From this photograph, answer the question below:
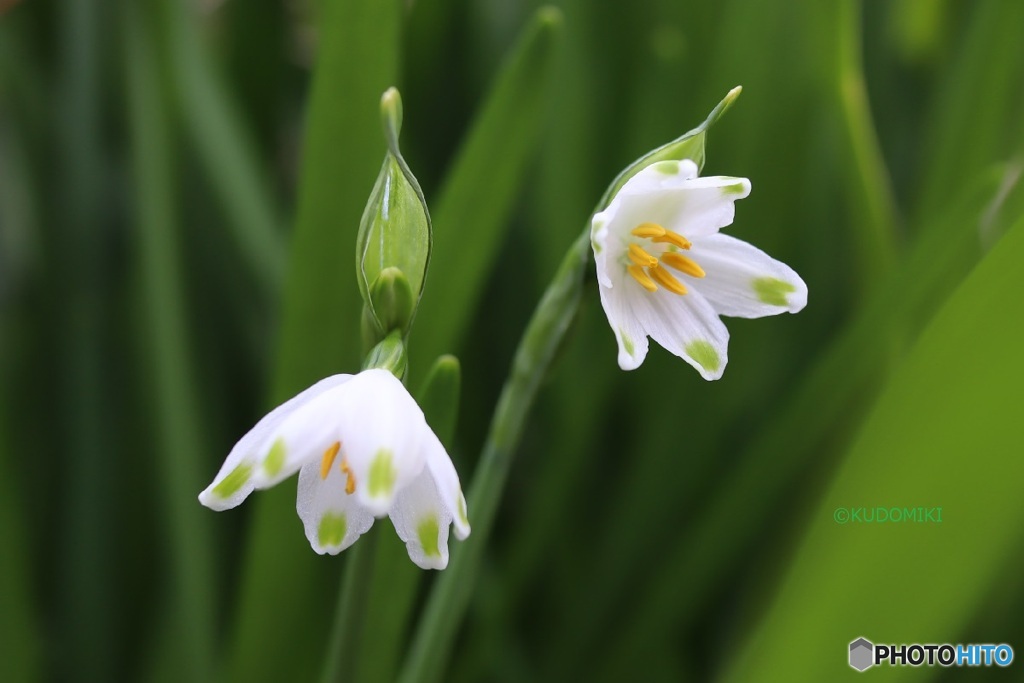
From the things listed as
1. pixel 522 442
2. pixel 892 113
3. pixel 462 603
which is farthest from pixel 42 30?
pixel 892 113

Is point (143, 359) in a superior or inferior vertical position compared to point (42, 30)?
inferior

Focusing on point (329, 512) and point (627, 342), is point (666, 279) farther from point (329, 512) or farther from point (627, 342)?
point (329, 512)

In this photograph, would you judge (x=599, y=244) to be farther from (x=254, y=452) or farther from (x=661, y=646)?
(x=661, y=646)

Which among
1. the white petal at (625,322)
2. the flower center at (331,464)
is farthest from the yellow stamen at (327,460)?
the white petal at (625,322)

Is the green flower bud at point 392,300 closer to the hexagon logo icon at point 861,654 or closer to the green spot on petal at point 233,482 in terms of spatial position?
the green spot on petal at point 233,482

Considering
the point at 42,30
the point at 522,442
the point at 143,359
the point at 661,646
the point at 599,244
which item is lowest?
the point at 661,646

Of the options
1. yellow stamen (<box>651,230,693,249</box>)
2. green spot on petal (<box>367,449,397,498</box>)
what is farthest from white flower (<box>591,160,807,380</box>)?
green spot on petal (<box>367,449,397,498</box>)

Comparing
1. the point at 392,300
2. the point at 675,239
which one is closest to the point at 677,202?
the point at 675,239
